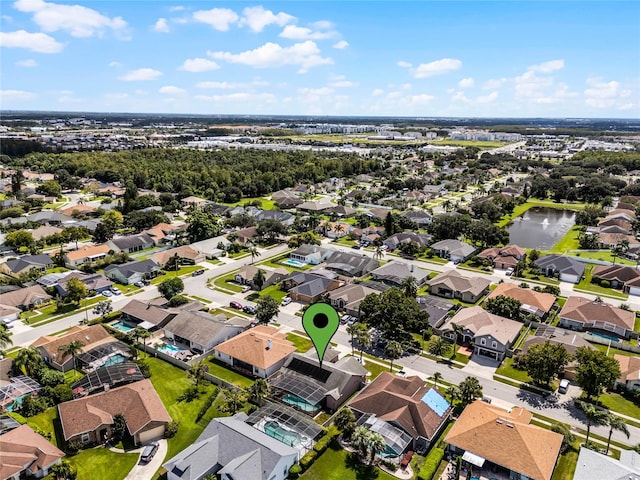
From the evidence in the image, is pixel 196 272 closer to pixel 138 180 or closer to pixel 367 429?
pixel 367 429

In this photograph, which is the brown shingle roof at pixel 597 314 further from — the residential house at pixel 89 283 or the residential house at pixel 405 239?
the residential house at pixel 89 283

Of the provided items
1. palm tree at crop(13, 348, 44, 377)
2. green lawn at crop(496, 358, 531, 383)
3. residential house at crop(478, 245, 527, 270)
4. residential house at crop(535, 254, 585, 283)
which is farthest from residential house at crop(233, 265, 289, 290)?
residential house at crop(535, 254, 585, 283)

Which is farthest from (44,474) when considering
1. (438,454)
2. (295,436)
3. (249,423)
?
(438,454)

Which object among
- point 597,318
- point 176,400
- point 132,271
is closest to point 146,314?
point 132,271

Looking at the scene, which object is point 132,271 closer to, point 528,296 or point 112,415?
point 112,415

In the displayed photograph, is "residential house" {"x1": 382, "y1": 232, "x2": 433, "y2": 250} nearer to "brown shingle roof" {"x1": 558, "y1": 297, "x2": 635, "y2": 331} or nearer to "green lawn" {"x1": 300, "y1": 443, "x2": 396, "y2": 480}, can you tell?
"brown shingle roof" {"x1": 558, "y1": 297, "x2": 635, "y2": 331}

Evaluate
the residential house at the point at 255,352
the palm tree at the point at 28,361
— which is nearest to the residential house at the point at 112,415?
the palm tree at the point at 28,361

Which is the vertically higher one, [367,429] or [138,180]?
[138,180]
